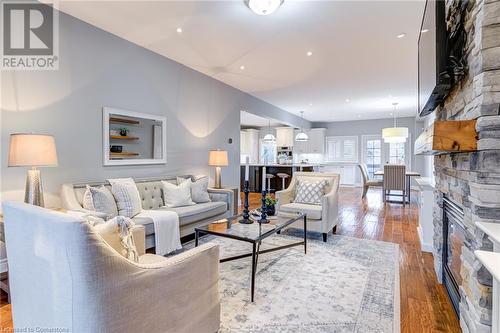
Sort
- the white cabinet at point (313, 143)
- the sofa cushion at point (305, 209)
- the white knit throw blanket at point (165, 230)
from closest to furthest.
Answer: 1. the white knit throw blanket at point (165, 230)
2. the sofa cushion at point (305, 209)
3. the white cabinet at point (313, 143)

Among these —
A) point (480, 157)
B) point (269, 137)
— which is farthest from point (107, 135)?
point (269, 137)

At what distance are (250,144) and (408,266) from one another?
8.29 m

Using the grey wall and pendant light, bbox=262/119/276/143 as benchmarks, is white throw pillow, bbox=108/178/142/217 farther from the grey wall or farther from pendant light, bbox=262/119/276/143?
pendant light, bbox=262/119/276/143

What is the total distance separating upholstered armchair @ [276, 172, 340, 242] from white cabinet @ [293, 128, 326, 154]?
6.83 metres

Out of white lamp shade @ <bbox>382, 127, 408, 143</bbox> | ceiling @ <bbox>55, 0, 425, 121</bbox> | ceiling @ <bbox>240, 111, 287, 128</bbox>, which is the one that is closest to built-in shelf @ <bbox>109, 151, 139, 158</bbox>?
Result: ceiling @ <bbox>55, 0, 425, 121</bbox>

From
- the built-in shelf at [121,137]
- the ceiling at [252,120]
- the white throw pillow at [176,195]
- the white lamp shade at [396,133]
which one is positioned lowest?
the white throw pillow at [176,195]

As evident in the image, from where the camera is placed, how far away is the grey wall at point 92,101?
2771 mm

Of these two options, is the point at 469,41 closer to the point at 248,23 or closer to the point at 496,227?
the point at 496,227

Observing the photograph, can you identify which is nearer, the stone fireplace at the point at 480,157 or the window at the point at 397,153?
the stone fireplace at the point at 480,157

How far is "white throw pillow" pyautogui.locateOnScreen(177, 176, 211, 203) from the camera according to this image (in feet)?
13.5

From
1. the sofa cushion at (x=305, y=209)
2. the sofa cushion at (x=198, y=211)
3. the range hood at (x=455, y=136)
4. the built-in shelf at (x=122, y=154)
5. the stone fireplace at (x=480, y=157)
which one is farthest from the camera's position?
the sofa cushion at (x=305, y=209)

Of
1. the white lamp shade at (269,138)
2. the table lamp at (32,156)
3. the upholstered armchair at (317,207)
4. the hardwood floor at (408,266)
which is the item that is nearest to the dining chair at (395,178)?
the hardwood floor at (408,266)

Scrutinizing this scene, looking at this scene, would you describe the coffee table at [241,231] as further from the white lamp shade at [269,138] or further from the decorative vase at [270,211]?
the white lamp shade at [269,138]

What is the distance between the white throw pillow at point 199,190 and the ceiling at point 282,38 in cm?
188
